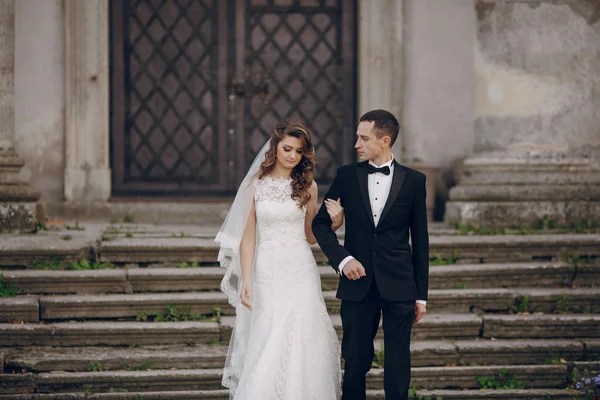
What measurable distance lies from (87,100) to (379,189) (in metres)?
5.81

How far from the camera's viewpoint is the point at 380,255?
18.0 ft

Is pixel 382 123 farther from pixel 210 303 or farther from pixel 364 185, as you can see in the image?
pixel 210 303

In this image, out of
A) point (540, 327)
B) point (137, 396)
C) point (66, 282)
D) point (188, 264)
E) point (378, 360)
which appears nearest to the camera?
point (137, 396)

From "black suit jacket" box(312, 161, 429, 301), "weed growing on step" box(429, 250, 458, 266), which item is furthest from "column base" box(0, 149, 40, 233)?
"black suit jacket" box(312, 161, 429, 301)

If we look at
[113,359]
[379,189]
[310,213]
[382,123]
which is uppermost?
[382,123]

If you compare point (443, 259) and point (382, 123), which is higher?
point (382, 123)

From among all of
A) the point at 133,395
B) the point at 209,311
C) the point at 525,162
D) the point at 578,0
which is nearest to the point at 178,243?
the point at 209,311

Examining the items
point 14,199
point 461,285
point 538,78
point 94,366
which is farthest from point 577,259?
point 14,199

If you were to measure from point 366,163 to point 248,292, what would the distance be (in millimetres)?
1092

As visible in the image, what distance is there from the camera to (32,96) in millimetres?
10453

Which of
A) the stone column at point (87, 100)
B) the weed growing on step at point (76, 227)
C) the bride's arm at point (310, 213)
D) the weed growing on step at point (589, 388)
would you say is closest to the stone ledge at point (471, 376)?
the weed growing on step at point (589, 388)

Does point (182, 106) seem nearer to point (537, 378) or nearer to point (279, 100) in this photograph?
point (279, 100)

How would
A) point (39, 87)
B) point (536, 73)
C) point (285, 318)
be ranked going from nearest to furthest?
point (285, 318)
point (39, 87)
point (536, 73)

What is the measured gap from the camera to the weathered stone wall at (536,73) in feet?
34.9
